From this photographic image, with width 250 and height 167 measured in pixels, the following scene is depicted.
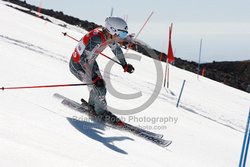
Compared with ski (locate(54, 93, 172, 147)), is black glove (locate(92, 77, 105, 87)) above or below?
above

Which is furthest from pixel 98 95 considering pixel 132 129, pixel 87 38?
pixel 87 38

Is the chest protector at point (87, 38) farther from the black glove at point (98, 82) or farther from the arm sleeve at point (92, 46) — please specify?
the black glove at point (98, 82)

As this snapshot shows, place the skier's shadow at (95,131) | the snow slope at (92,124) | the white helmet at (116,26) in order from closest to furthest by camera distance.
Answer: the snow slope at (92,124)
the skier's shadow at (95,131)
the white helmet at (116,26)

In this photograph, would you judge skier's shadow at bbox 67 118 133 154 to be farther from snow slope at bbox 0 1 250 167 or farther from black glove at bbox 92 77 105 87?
black glove at bbox 92 77 105 87

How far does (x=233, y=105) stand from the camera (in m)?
14.8

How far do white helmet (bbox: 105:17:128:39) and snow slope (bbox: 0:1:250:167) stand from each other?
1.83 m

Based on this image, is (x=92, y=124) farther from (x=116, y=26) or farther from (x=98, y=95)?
(x=116, y=26)

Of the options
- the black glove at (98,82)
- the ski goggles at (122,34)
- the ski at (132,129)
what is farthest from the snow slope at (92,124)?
the ski goggles at (122,34)

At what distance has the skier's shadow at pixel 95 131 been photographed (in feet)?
17.4

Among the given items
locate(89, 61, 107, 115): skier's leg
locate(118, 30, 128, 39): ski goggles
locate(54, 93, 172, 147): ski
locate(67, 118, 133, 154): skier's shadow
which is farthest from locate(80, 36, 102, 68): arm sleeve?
locate(67, 118, 133, 154): skier's shadow

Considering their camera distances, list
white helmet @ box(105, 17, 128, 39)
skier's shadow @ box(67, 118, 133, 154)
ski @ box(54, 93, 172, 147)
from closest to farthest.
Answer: skier's shadow @ box(67, 118, 133, 154) → white helmet @ box(105, 17, 128, 39) → ski @ box(54, 93, 172, 147)

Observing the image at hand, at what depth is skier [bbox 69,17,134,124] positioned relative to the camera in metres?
6.54

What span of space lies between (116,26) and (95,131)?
2054 millimetres

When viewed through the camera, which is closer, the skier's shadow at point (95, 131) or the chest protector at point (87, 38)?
the skier's shadow at point (95, 131)
